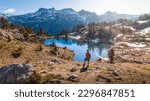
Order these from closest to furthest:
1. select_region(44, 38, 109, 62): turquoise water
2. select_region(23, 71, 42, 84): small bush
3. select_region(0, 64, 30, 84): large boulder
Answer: select_region(23, 71, 42, 84): small bush
select_region(0, 64, 30, 84): large boulder
select_region(44, 38, 109, 62): turquoise water

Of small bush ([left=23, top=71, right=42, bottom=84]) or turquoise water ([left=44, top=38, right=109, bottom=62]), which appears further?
turquoise water ([left=44, top=38, right=109, bottom=62])

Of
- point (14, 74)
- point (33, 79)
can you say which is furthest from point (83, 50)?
point (33, 79)

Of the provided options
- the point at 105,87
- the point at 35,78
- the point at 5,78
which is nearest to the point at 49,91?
the point at 105,87

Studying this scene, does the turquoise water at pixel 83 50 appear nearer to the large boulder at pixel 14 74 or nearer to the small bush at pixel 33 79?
the large boulder at pixel 14 74

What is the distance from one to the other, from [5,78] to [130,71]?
11086mm

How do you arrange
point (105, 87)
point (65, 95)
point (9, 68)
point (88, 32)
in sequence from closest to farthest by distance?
point (65, 95), point (105, 87), point (9, 68), point (88, 32)

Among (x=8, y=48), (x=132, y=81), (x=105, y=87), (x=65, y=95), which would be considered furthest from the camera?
(x=8, y=48)

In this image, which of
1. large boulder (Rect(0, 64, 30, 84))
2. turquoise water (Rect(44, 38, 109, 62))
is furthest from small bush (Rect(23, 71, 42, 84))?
turquoise water (Rect(44, 38, 109, 62))

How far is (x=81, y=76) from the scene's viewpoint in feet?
75.8

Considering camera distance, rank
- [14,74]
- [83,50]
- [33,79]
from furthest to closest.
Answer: [83,50] → [14,74] → [33,79]

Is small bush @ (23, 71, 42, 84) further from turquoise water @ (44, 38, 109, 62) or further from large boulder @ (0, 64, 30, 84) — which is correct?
turquoise water @ (44, 38, 109, 62)

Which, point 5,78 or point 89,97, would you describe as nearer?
point 89,97

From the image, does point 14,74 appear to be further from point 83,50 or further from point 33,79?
point 83,50

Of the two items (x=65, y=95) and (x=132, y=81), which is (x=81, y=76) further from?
(x=65, y=95)
